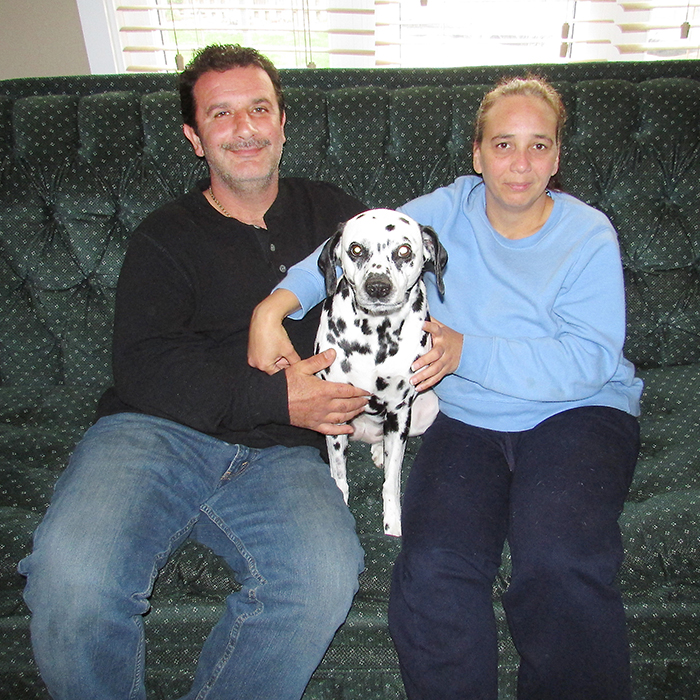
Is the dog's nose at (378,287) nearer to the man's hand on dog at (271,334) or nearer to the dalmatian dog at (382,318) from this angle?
the dalmatian dog at (382,318)

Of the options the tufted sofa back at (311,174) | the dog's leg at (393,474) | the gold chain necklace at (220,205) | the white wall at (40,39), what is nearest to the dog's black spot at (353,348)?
the dog's leg at (393,474)

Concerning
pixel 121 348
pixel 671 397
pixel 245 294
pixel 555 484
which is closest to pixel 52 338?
pixel 121 348

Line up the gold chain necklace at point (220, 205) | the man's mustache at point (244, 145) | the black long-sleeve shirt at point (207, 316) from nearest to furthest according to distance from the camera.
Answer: the black long-sleeve shirt at point (207, 316), the man's mustache at point (244, 145), the gold chain necklace at point (220, 205)

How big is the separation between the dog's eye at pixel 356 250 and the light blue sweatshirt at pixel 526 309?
21cm

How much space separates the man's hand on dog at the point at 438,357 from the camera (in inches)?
72.4

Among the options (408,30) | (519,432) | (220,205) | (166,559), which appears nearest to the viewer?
(166,559)

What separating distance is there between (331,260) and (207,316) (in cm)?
48

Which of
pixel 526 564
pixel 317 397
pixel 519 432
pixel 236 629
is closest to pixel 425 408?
pixel 519 432

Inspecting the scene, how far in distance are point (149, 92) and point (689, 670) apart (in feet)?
9.91

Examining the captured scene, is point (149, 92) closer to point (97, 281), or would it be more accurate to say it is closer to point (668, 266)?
point (97, 281)

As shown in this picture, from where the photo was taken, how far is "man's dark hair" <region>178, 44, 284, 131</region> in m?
2.07

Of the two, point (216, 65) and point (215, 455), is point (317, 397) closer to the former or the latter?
point (215, 455)

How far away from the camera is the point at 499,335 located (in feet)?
6.37

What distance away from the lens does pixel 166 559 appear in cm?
167
